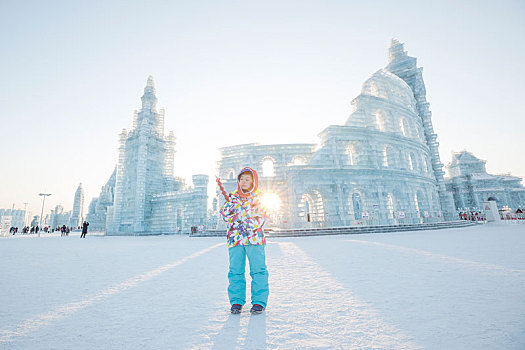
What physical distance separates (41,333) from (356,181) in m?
21.2

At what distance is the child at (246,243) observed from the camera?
2.73 m

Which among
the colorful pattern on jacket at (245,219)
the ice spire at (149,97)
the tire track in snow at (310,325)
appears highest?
the ice spire at (149,97)

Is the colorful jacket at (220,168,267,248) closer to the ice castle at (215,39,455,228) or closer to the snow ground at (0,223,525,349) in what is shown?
the snow ground at (0,223,525,349)

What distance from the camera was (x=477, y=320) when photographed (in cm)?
215

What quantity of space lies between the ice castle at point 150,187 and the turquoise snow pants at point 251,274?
81.6 ft

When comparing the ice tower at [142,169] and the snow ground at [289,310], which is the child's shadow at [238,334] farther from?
the ice tower at [142,169]

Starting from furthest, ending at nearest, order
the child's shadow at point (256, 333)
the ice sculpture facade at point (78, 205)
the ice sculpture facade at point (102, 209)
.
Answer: the ice sculpture facade at point (78, 205) → the ice sculpture facade at point (102, 209) → the child's shadow at point (256, 333)

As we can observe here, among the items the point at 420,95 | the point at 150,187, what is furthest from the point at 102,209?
the point at 420,95

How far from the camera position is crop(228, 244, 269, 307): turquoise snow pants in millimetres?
2721

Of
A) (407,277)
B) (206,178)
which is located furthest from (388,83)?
(407,277)

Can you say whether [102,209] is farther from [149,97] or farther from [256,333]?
[256,333]

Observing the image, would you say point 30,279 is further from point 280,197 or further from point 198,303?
point 280,197

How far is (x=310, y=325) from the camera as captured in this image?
2250mm

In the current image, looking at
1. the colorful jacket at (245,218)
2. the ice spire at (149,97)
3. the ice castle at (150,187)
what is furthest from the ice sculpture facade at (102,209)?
the colorful jacket at (245,218)
